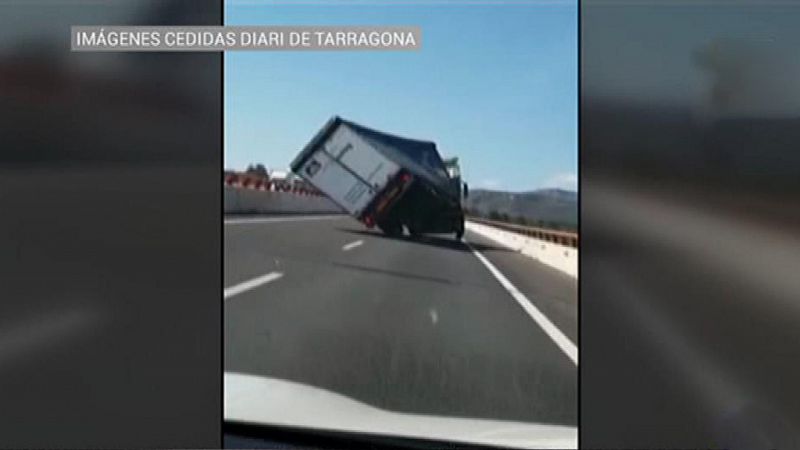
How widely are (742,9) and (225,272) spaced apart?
1.26 meters

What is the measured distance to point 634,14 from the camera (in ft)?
4.29

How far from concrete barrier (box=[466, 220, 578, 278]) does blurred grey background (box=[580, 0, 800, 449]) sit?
3 centimetres

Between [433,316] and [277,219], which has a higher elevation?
[277,219]

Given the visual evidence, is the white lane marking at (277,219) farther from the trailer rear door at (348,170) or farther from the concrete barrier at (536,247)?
the concrete barrier at (536,247)

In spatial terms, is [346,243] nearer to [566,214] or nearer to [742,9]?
[566,214]

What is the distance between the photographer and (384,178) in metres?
1.41

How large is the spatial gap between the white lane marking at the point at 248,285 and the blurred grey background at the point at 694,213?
2.31ft

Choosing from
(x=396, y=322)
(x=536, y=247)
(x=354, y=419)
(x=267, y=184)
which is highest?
(x=267, y=184)

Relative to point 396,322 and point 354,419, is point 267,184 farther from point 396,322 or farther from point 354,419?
point 354,419

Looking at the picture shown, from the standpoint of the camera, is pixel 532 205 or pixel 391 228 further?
pixel 391 228

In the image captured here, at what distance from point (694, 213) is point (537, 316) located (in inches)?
15.8

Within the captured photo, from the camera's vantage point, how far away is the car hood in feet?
4.54

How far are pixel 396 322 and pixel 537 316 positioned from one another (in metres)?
0.32

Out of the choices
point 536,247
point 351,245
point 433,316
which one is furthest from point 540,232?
point 351,245
